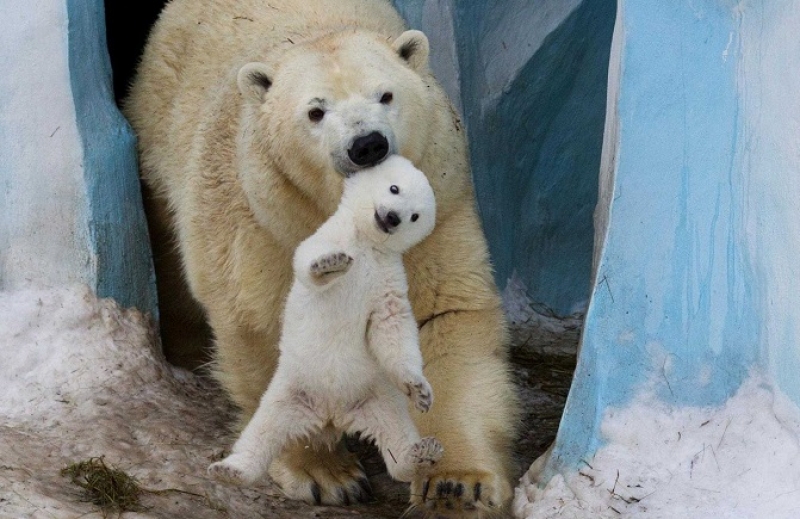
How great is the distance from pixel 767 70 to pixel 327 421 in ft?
5.30

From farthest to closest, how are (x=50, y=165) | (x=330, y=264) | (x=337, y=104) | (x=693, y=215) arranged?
(x=50, y=165) < (x=337, y=104) < (x=693, y=215) < (x=330, y=264)

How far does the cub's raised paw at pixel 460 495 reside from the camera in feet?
12.5

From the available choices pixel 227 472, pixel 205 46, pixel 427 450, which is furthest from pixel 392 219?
pixel 205 46

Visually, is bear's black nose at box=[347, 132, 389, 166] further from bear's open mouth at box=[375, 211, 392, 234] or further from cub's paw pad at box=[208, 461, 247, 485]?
cub's paw pad at box=[208, 461, 247, 485]

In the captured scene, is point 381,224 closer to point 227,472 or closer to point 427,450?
point 427,450

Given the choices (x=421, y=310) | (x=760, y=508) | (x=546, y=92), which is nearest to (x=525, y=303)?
(x=546, y=92)

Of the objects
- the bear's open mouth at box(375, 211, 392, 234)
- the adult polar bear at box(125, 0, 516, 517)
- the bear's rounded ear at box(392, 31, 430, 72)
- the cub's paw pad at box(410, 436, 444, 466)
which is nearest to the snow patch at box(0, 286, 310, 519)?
the adult polar bear at box(125, 0, 516, 517)

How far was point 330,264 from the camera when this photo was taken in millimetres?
3221

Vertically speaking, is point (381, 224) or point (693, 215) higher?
point (693, 215)

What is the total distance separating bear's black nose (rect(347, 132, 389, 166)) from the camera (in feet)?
11.8

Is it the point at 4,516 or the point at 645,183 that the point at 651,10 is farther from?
the point at 4,516

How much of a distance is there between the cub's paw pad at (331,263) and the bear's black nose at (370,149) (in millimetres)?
456

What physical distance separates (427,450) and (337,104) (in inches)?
45.7

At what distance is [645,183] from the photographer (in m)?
3.78
